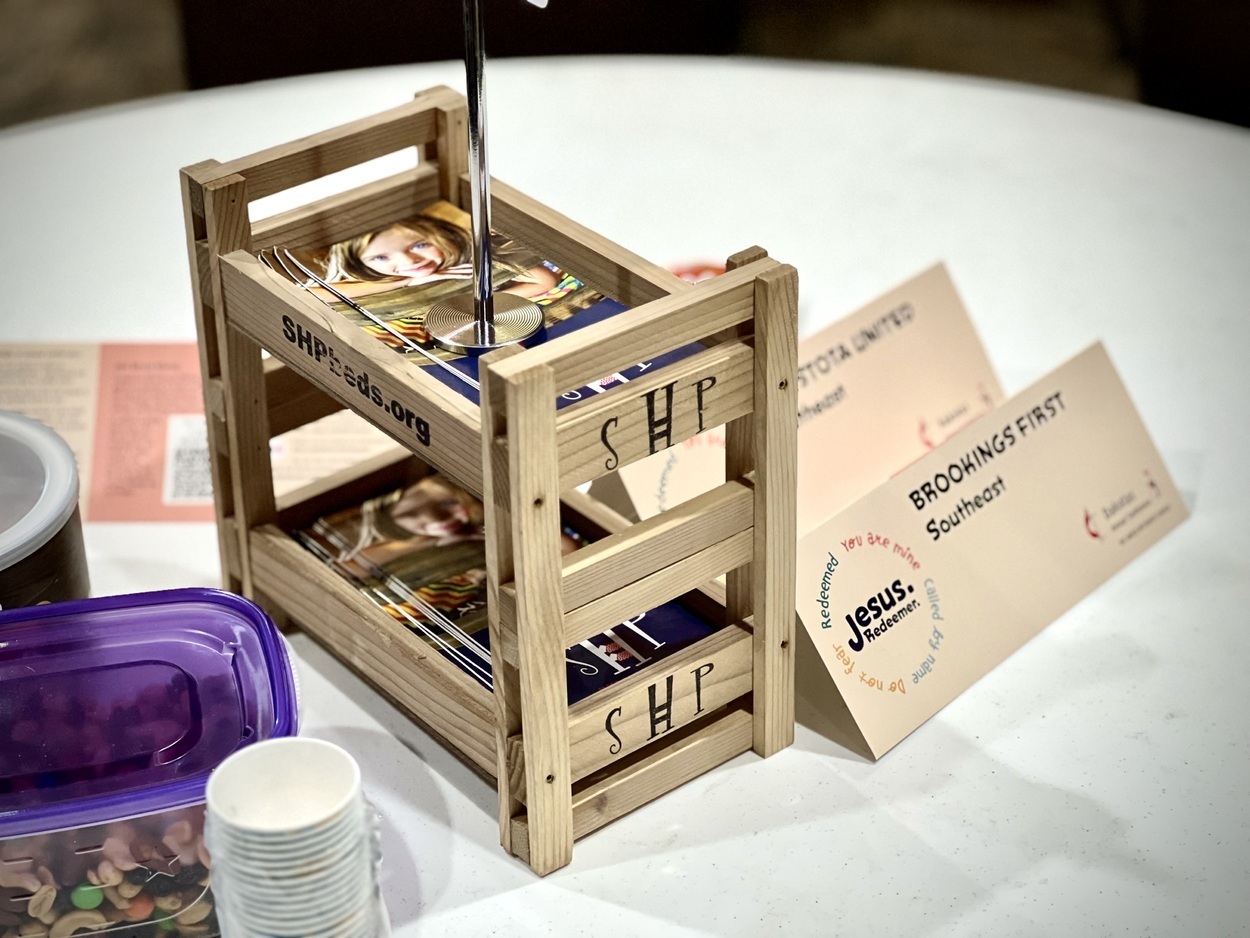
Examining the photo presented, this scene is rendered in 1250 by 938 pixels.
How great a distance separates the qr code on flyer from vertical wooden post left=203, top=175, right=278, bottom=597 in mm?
218

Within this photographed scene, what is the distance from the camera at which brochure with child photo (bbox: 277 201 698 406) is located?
1.30 meters

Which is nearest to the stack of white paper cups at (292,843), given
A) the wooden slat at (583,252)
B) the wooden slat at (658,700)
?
the wooden slat at (658,700)

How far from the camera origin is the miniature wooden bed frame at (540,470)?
118 cm

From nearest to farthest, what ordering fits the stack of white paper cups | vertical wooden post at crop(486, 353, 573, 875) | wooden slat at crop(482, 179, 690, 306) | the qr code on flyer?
the stack of white paper cups < vertical wooden post at crop(486, 353, 573, 875) < wooden slat at crop(482, 179, 690, 306) < the qr code on flyer

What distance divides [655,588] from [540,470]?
174 millimetres

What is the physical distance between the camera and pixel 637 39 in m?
3.25

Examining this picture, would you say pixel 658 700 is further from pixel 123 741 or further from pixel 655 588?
pixel 123 741

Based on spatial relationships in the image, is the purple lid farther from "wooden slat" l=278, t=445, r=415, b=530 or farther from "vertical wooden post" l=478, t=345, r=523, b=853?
"wooden slat" l=278, t=445, r=415, b=530

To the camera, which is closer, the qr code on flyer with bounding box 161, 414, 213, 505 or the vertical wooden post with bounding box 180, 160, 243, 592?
the vertical wooden post with bounding box 180, 160, 243, 592

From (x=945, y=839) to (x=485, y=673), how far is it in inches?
15.1

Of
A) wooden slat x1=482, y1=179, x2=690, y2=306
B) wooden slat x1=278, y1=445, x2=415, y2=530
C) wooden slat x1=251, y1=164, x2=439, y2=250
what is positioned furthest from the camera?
wooden slat x1=278, y1=445, x2=415, y2=530

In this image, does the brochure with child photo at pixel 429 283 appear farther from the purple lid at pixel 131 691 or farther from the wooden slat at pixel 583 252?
the purple lid at pixel 131 691

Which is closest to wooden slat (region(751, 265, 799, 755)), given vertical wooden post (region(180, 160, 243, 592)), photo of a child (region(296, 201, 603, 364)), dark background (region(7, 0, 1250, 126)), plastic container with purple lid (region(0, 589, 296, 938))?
photo of a child (region(296, 201, 603, 364))

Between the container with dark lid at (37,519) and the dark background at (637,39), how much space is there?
1.80 metres
